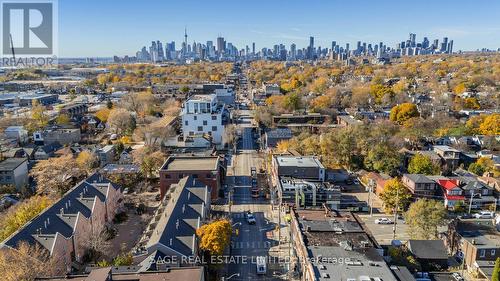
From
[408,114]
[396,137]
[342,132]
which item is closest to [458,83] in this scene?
[408,114]

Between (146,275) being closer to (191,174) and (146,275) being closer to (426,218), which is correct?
(191,174)

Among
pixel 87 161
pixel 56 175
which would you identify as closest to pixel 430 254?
pixel 56 175

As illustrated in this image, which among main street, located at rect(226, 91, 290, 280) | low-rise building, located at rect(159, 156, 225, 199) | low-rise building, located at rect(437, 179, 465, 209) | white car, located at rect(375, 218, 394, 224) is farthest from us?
low-rise building, located at rect(159, 156, 225, 199)

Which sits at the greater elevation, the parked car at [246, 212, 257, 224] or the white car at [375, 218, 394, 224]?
the white car at [375, 218, 394, 224]

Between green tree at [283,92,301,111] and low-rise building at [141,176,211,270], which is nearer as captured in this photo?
low-rise building at [141,176,211,270]

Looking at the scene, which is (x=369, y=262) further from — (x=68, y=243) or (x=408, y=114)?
(x=408, y=114)

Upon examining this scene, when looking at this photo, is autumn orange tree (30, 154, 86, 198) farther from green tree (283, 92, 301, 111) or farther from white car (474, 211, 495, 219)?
green tree (283, 92, 301, 111)

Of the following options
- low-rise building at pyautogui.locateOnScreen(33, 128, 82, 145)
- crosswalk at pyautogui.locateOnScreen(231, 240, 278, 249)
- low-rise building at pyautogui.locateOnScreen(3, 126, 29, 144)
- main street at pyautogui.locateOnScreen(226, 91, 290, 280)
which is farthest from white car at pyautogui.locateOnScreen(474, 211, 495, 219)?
low-rise building at pyautogui.locateOnScreen(3, 126, 29, 144)
